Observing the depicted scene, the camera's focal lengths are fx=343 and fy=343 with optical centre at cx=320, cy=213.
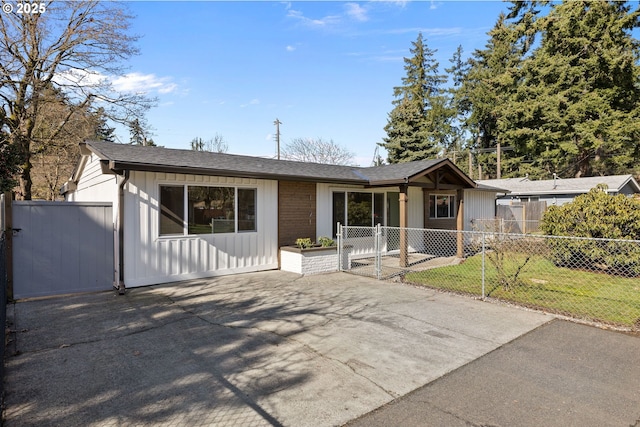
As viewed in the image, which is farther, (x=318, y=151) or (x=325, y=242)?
(x=318, y=151)

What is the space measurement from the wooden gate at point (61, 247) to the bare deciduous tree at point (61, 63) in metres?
10.5

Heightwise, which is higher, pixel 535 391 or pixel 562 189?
pixel 562 189

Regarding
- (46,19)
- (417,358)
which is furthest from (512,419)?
(46,19)

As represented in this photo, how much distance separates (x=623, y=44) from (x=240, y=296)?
107 ft

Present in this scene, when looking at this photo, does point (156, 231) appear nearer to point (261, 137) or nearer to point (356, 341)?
point (356, 341)

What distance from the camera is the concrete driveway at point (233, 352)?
3.01m

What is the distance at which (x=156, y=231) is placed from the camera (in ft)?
24.9

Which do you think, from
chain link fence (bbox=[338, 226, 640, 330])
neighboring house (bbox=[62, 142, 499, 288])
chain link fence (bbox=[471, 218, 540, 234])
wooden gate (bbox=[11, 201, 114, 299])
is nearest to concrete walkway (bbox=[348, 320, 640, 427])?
chain link fence (bbox=[338, 226, 640, 330])

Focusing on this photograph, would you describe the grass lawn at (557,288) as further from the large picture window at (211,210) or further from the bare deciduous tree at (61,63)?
the bare deciduous tree at (61,63)

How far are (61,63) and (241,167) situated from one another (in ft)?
46.6

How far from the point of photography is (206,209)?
8359 mm

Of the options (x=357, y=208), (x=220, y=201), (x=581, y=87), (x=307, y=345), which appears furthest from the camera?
(x=581, y=87)

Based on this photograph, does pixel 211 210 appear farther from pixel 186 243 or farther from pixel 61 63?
pixel 61 63

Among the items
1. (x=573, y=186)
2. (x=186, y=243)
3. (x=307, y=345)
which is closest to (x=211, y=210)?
(x=186, y=243)
